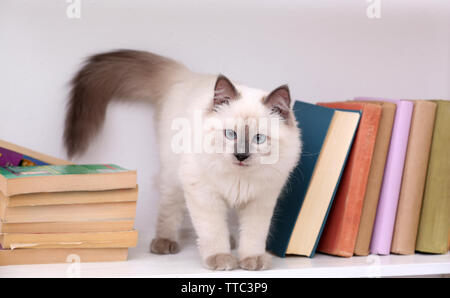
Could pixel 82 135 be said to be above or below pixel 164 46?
below

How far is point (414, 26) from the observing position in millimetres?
2006

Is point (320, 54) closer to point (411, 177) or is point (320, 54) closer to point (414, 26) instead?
point (414, 26)

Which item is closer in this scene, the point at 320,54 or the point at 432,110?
the point at 432,110

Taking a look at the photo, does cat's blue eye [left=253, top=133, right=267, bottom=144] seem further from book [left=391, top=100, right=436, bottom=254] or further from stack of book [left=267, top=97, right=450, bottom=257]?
book [left=391, top=100, right=436, bottom=254]

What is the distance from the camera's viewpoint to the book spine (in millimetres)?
1480

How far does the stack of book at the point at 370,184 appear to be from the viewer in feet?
4.75

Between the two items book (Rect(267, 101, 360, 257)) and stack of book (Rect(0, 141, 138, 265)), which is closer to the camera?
stack of book (Rect(0, 141, 138, 265))

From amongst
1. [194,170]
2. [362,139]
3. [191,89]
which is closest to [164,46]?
[191,89]

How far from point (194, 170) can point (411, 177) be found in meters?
0.69

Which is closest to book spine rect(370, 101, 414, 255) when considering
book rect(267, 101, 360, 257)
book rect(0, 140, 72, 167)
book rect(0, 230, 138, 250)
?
book rect(267, 101, 360, 257)

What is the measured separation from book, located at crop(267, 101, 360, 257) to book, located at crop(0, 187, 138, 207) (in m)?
0.50

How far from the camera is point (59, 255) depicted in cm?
129
